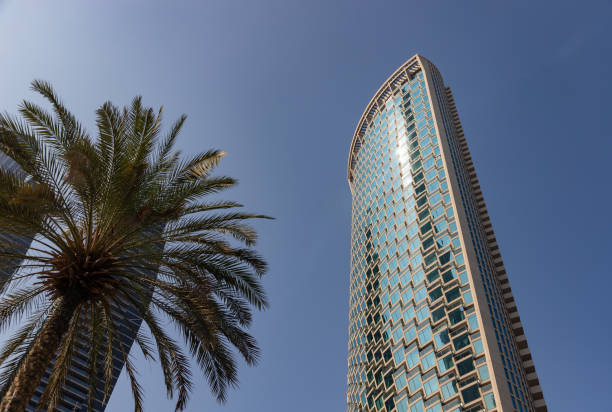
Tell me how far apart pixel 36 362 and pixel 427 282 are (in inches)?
1955

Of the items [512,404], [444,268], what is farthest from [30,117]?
[444,268]

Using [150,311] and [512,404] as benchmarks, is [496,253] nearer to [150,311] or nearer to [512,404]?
[512,404]

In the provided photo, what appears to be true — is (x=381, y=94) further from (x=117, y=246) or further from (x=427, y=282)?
(x=117, y=246)

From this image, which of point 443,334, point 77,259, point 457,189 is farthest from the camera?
point 457,189

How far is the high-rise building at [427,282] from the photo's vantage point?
49031mm

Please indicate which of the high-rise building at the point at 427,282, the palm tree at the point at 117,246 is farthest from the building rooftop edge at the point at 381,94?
the palm tree at the point at 117,246

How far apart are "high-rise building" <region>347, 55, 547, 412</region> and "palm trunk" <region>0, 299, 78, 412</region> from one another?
39122mm

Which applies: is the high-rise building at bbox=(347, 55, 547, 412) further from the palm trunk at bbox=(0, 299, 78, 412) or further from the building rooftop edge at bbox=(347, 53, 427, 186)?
the palm trunk at bbox=(0, 299, 78, 412)

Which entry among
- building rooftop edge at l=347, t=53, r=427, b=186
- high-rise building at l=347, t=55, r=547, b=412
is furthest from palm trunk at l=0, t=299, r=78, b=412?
building rooftop edge at l=347, t=53, r=427, b=186

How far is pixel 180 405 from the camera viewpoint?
16.4 meters

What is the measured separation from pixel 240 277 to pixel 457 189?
52.5 meters

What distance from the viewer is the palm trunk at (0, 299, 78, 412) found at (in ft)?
40.6

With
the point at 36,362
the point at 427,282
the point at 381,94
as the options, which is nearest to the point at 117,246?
the point at 36,362

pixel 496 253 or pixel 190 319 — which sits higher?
pixel 496 253
